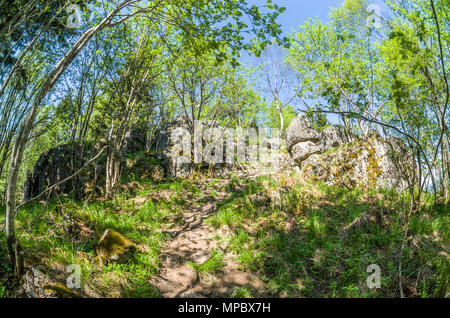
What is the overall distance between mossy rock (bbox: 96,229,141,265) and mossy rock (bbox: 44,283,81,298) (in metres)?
0.97

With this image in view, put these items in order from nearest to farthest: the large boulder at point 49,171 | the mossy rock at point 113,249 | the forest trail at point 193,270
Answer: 1. the forest trail at point 193,270
2. the mossy rock at point 113,249
3. the large boulder at point 49,171

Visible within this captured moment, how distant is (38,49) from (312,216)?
10.8 meters

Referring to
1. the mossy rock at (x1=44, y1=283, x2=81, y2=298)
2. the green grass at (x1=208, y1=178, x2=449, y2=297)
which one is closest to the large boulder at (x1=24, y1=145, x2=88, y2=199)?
the green grass at (x1=208, y1=178, x2=449, y2=297)

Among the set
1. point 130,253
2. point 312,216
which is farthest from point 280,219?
point 130,253

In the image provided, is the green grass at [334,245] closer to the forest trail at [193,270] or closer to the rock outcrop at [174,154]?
the forest trail at [193,270]

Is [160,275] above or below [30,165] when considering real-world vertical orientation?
below

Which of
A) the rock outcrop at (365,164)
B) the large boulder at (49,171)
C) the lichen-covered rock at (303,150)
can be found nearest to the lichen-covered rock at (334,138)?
the lichen-covered rock at (303,150)

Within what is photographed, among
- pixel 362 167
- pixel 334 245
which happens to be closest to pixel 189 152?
pixel 362 167

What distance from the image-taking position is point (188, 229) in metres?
6.06

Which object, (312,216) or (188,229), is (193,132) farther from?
(312,216)

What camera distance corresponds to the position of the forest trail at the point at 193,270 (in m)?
3.85

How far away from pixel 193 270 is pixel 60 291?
2183mm

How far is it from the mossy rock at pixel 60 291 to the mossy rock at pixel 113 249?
3.18ft
